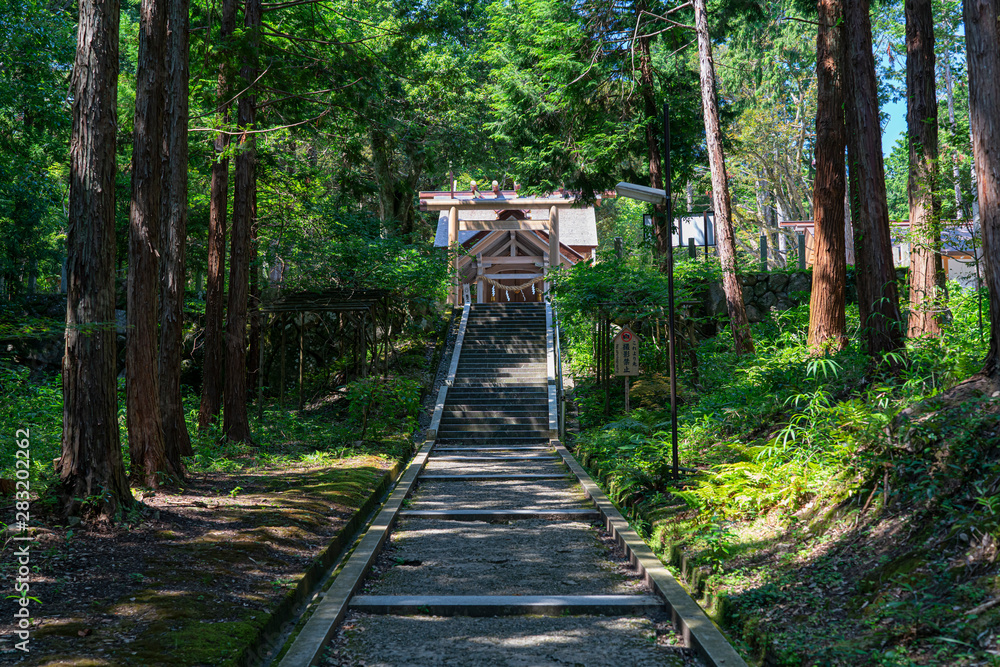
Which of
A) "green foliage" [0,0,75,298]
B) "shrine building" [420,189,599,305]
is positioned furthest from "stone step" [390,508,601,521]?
"shrine building" [420,189,599,305]

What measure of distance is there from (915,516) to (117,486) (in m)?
6.04

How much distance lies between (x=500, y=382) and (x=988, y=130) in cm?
1306

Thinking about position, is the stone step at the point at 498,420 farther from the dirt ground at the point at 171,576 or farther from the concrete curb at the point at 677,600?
the dirt ground at the point at 171,576

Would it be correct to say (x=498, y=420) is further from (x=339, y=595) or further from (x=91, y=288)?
(x=91, y=288)

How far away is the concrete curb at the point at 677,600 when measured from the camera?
3.93 m

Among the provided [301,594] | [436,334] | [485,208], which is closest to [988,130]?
[301,594]

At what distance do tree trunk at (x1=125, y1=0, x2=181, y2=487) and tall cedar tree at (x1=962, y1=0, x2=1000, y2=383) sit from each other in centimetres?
752

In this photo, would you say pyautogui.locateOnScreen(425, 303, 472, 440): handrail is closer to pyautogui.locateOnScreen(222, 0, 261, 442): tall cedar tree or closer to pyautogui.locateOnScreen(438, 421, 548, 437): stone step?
pyautogui.locateOnScreen(438, 421, 548, 437): stone step

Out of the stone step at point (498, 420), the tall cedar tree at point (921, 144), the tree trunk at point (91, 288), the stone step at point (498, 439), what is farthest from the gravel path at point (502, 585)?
the tall cedar tree at point (921, 144)

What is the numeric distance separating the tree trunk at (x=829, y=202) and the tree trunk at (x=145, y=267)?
29.2 ft

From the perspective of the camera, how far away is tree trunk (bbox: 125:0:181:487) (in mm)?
7012

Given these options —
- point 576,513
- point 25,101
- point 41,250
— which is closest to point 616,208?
point 41,250

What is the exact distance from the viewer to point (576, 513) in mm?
7668

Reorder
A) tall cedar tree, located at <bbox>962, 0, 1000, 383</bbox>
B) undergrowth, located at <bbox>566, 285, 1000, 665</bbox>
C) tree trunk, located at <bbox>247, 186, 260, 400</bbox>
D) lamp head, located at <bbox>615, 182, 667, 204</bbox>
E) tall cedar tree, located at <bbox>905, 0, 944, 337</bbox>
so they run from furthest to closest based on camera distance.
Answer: tree trunk, located at <bbox>247, 186, 260, 400</bbox>, tall cedar tree, located at <bbox>905, 0, 944, 337</bbox>, lamp head, located at <bbox>615, 182, 667, 204</bbox>, tall cedar tree, located at <bbox>962, 0, 1000, 383</bbox>, undergrowth, located at <bbox>566, 285, 1000, 665</bbox>
